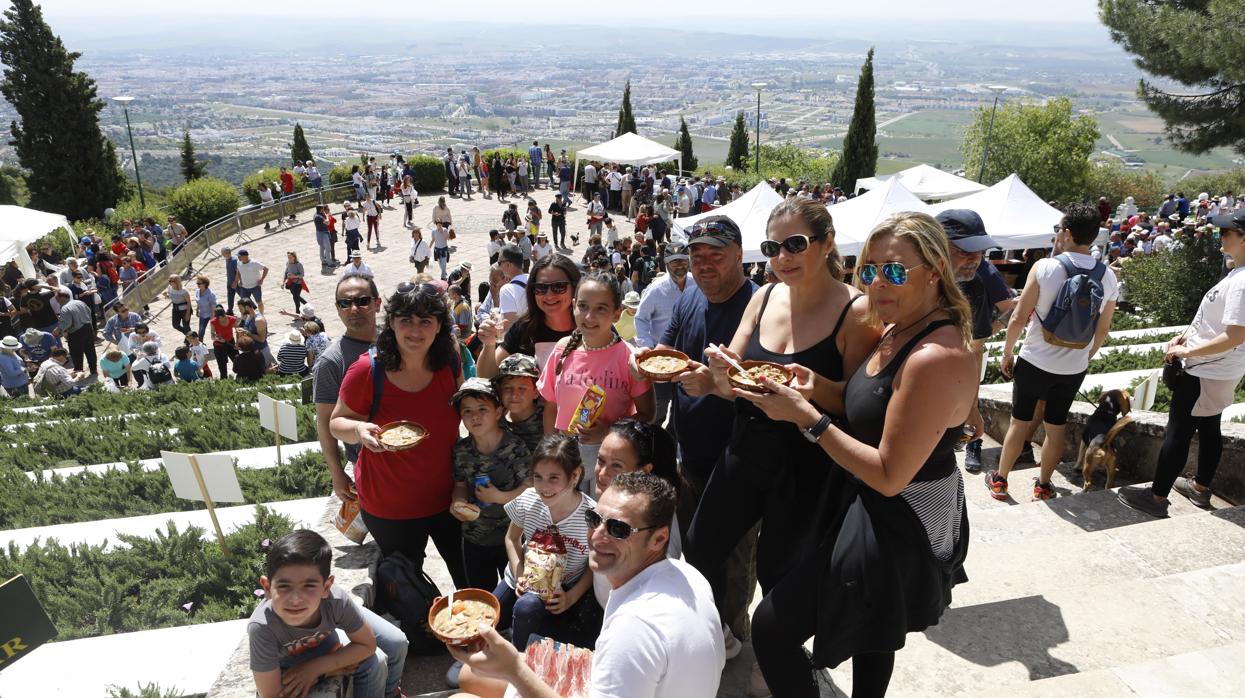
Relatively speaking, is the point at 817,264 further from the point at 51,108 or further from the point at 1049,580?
the point at 51,108

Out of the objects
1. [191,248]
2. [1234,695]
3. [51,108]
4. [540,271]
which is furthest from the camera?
[51,108]

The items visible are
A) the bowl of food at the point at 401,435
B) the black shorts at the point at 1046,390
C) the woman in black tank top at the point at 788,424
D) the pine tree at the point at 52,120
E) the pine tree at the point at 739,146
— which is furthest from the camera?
the pine tree at the point at 739,146

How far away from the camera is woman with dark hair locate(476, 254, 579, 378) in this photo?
398 cm

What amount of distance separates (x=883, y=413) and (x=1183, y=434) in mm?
2994

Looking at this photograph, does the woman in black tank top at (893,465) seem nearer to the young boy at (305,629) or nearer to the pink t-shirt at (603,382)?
the pink t-shirt at (603,382)

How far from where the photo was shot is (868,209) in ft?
40.9

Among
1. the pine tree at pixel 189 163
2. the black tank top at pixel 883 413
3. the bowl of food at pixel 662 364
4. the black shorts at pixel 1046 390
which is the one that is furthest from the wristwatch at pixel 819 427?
the pine tree at pixel 189 163

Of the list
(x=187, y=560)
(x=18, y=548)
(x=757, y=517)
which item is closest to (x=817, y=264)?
(x=757, y=517)

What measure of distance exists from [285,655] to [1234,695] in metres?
3.23

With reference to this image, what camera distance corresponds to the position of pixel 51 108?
100.0 feet

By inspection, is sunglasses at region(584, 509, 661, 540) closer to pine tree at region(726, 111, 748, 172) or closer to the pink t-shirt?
the pink t-shirt

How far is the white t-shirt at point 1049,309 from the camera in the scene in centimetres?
430

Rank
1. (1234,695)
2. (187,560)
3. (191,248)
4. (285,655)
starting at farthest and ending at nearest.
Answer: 1. (191,248)
2. (187,560)
3. (285,655)
4. (1234,695)

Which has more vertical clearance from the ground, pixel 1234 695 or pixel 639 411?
pixel 639 411
